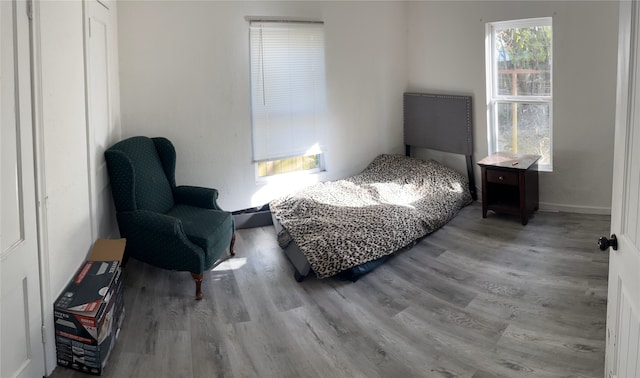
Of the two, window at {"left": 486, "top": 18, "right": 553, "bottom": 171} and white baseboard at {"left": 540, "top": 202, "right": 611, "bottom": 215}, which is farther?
window at {"left": 486, "top": 18, "right": 553, "bottom": 171}

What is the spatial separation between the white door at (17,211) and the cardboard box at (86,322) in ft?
0.53

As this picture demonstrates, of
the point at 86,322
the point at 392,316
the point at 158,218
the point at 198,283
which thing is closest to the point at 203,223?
the point at 158,218

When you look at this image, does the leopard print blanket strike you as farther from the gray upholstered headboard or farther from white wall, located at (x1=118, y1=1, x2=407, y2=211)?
white wall, located at (x1=118, y1=1, x2=407, y2=211)

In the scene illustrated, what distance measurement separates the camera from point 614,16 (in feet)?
14.9

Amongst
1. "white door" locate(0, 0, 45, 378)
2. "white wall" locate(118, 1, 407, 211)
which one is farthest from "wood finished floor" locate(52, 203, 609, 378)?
"white wall" locate(118, 1, 407, 211)

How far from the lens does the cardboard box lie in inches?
102

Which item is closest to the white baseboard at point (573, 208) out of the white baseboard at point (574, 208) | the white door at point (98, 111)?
the white baseboard at point (574, 208)

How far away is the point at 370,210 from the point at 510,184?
1409 millimetres

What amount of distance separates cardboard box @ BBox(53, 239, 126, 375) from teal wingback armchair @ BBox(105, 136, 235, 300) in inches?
25.2

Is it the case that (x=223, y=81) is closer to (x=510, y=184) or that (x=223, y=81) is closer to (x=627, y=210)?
(x=510, y=184)

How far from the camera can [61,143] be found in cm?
283

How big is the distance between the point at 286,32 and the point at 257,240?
6.47ft

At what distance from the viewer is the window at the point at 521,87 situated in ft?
16.7

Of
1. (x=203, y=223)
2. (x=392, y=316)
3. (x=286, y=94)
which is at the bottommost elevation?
(x=392, y=316)
